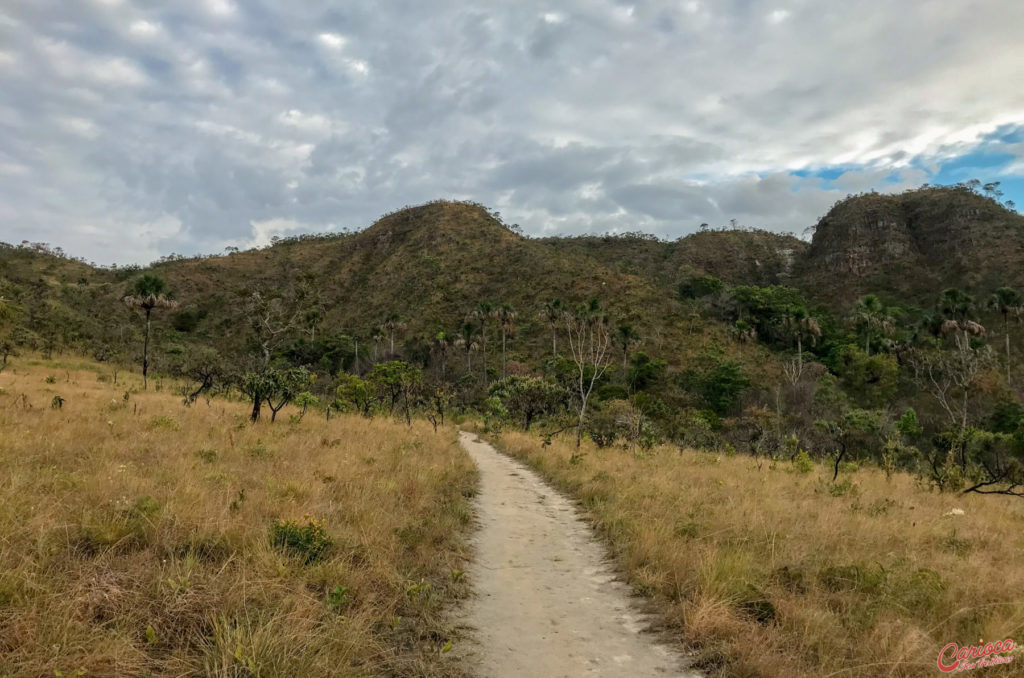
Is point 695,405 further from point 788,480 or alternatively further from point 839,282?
point 839,282

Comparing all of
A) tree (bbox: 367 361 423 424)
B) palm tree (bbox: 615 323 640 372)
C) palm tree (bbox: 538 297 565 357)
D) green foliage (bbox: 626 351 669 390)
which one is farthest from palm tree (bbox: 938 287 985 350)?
tree (bbox: 367 361 423 424)

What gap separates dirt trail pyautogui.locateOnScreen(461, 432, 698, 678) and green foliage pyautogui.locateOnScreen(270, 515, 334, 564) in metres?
1.92

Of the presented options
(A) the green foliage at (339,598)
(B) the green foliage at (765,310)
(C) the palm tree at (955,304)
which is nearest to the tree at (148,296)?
(A) the green foliage at (339,598)

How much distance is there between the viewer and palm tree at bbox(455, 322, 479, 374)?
74.5 m

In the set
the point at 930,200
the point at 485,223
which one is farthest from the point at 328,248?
the point at 930,200

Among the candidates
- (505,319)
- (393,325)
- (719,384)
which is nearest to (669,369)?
(719,384)

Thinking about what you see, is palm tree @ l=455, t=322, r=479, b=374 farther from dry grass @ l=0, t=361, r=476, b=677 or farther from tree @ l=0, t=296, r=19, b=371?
dry grass @ l=0, t=361, r=476, b=677

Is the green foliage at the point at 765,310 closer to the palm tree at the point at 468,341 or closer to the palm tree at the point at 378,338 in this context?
the palm tree at the point at 468,341

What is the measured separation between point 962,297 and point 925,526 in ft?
264

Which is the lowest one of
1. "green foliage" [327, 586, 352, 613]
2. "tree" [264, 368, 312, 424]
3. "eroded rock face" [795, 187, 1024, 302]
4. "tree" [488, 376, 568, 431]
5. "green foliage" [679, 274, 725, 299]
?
"tree" [488, 376, 568, 431]

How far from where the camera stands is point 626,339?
226 feet

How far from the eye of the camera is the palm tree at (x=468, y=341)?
7450cm

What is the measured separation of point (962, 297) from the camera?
70.2 metres

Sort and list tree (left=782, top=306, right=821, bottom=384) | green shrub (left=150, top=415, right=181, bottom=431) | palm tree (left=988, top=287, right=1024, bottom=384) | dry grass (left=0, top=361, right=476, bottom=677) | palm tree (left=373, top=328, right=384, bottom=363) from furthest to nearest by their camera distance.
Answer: tree (left=782, top=306, right=821, bottom=384) → palm tree (left=373, top=328, right=384, bottom=363) → palm tree (left=988, top=287, right=1024, bottom=384) → green shrub (left=150, top=415, right=181, bottom=431) → dry grass (left=0, top=361, right=476, bottom=677)
